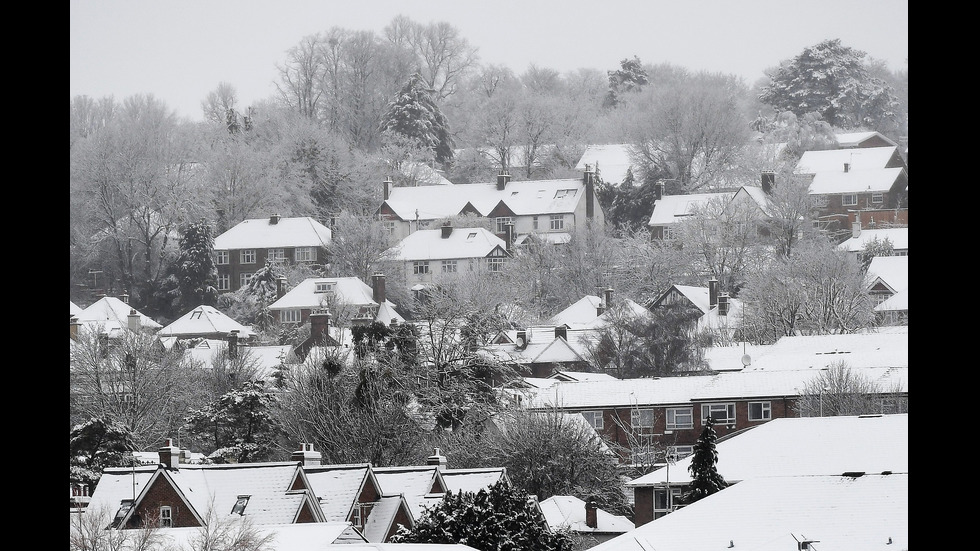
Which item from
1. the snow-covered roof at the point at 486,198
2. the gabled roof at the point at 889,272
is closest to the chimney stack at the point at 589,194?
the snow-covered roof at the point at 486,198

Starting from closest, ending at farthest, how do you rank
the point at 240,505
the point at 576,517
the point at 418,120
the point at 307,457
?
1. the point at 240,505
2. the point at 576,517
3. the point at 307,457
4. the point at 418,120

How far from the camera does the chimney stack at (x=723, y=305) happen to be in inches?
1954

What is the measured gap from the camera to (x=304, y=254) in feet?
206

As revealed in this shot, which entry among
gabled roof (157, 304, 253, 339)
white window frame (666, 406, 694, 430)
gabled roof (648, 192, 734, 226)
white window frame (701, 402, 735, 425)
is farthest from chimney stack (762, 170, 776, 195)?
white window frame (701, 402, 735, 425)

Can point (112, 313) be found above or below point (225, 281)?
below

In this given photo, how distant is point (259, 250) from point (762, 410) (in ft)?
116

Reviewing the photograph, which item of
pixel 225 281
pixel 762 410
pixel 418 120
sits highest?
pixel 418 120

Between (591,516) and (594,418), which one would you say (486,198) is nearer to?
(594,418)

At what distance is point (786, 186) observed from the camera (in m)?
60.6

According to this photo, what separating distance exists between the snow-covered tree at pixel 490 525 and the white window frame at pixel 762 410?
12223mm

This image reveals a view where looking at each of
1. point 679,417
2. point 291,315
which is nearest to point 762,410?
point 679,417

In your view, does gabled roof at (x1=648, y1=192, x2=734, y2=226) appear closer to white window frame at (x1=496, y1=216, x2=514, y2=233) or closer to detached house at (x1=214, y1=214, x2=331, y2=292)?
white window frame at (x1=496, y1=216, x2=514, y2=233)

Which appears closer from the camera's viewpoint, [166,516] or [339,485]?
[166,516]

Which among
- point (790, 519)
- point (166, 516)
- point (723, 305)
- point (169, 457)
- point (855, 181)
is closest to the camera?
point (790, 519)
